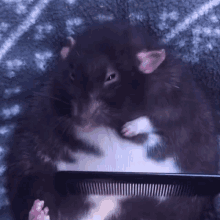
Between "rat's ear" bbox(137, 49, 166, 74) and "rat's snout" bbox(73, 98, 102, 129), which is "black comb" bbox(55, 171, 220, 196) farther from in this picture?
"rat's ear" bbox(137, 49, 166, 74)

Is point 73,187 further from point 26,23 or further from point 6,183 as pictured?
point 26,23

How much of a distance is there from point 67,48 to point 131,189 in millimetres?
499

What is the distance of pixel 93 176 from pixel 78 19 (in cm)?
52

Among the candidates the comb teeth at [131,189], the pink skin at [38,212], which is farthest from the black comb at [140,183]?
the pink skin at [38,212]

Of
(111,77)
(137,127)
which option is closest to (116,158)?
(137,127)

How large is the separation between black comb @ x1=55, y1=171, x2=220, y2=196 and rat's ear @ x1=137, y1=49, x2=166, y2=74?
13.2 inches

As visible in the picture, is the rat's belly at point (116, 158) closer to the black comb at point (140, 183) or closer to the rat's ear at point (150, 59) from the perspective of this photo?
the black comb at point (140, 183)

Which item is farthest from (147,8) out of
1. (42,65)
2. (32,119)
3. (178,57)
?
(32,119)

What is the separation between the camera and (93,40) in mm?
778

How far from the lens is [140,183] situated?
79 centimetres

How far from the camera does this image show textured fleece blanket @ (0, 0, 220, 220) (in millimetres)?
811

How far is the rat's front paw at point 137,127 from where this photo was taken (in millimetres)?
789

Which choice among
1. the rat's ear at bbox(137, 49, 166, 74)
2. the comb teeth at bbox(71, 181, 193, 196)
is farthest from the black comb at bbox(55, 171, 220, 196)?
the rat's ear at bbox(137, 49, 166, 74)

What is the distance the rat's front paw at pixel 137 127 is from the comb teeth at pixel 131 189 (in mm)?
164
